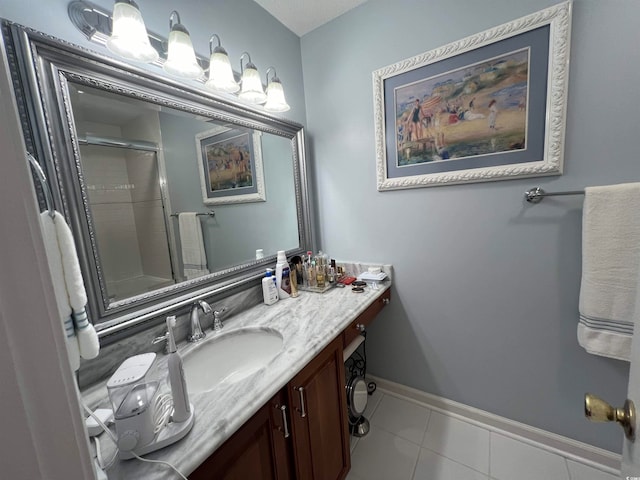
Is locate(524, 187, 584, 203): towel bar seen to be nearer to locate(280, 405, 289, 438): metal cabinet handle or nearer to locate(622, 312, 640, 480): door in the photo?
locate(622, 312, 640, 480): door

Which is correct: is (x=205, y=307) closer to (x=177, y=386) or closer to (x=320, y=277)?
(x=177, y=386)

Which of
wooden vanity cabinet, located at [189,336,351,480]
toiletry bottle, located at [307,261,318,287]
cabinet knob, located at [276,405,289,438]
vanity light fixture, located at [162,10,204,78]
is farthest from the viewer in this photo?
toiletry bottle, located at [307,261,318,287]

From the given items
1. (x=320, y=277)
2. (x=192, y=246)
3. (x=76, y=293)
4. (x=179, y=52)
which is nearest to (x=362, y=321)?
(x=320, y=277)

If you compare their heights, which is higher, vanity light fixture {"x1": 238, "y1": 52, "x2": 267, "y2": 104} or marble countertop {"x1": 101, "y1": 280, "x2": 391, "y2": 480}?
vanity light fixture {"x1": 238, "y1": 52, "x2": 267, "y2": 104}

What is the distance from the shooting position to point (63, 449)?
280mm

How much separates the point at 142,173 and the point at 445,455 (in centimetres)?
186

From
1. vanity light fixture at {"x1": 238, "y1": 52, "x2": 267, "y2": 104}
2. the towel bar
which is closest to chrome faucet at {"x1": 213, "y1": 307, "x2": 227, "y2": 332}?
vanity light fixture at {"x1": 238, "y1": 52, "x2": 267, "y2": 104}

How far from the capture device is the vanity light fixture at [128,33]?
803 mm

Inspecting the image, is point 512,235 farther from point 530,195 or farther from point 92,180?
point 92,180

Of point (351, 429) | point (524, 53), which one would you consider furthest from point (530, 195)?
point (351, 429)

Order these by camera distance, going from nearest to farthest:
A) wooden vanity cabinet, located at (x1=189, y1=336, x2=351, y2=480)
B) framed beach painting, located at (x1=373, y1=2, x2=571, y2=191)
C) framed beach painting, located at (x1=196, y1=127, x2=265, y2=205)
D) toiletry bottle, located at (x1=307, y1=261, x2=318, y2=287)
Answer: wooden vanity cabinet, located at (x1=189, y1=336, x2=351, y2=480), framed beach painting, located at (x1=373, y1=2, x2=571, y2=191), framed beach painting, located at (x1=196, y1=127, x2=265, y2=205), toiletry bottle, located at (x1=307, y1=261, x2=318, y2=287)

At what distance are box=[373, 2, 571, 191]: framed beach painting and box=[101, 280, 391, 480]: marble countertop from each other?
74 centimetres

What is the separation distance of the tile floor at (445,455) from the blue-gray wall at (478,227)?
0.13 metres

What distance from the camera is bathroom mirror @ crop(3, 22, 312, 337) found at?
0.74m
